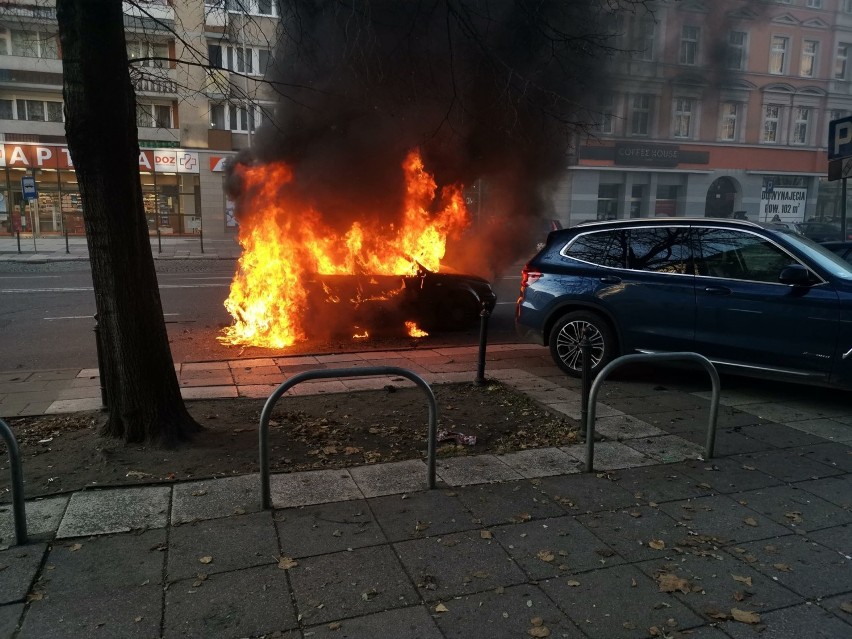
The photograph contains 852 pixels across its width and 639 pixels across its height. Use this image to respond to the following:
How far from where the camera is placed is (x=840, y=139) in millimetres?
9047

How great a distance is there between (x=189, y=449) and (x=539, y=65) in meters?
7.86

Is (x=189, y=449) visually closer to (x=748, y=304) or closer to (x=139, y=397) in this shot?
(x=139, y=397)

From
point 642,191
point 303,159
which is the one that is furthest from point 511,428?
point 642,191

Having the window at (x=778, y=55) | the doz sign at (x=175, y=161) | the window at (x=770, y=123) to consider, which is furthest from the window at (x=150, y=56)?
the window at (x=770, y=123)

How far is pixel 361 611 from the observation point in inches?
109

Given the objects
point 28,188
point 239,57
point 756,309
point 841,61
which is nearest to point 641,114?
point 756,309

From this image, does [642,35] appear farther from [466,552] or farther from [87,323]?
[87,323]

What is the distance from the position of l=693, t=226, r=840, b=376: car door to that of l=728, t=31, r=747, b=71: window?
8528 millimetres

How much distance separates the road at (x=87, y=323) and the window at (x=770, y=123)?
17.3 meters

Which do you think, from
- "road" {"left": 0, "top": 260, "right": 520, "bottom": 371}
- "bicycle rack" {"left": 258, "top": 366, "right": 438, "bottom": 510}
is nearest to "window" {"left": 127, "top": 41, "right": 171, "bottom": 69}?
"bicycle rack" {"left": 258, "top": 366, "right": 438, "bottom": 510}

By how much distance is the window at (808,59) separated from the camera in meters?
24.0

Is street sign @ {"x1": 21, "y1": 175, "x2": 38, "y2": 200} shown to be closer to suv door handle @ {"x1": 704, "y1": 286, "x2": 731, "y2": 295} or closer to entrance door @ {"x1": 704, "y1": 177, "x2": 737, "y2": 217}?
suv door handle @ {"x1": 704, "y1": 286, "x2": 731, "y2": 295}

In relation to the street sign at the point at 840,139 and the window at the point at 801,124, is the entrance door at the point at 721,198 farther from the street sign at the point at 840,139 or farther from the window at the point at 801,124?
the street sign at the point at 840,139

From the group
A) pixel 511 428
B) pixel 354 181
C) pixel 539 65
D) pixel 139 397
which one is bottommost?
pixel 511 428
